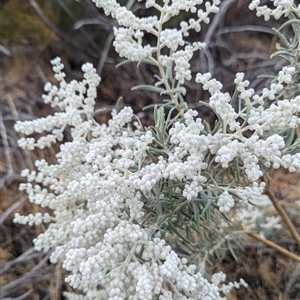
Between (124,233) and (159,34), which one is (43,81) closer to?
(159,34)

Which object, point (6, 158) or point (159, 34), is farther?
point (6, 158)

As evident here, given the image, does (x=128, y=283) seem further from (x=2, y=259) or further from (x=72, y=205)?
(x=2, y=259)

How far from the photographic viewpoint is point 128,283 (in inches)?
31.3

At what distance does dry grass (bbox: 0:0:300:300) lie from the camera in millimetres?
1695

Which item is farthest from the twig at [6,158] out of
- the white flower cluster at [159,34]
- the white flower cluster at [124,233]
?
the white flower cluster at [159,34]

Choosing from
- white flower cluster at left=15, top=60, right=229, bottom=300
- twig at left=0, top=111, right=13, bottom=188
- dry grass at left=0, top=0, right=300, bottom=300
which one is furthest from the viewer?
twig at left=0, top=111, right=13, bottom=188

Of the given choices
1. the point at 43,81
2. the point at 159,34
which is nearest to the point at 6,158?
the point at 43,81

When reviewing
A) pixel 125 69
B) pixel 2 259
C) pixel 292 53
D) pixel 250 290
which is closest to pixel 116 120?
pixel 292 53

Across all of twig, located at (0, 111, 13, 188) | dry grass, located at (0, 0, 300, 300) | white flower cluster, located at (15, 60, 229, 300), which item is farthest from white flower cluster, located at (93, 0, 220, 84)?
twig, located at (0, 111, 13, 188)

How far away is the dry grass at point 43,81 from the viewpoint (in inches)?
66.7

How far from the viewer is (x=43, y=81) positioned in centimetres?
229

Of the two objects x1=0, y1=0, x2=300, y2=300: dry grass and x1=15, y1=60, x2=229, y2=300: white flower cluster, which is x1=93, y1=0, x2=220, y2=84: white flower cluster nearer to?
x1=15, y1=60, x2=229, y2=300: white flower cluster

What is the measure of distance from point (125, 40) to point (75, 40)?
1.52 m

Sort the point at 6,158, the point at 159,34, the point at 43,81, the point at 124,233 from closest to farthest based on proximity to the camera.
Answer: the point at 124,233, the point at 159,34, the point at 6,158, the point at 43,81
